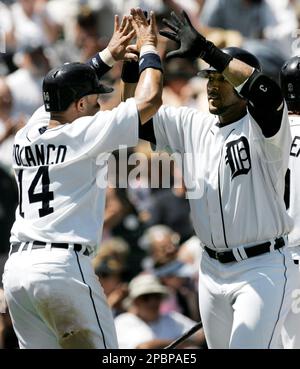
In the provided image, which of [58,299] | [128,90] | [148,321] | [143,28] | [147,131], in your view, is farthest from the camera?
[148,321]

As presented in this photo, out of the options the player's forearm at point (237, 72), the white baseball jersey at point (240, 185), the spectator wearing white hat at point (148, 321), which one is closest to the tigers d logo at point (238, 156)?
the white baseball jersey at point (240, 185)

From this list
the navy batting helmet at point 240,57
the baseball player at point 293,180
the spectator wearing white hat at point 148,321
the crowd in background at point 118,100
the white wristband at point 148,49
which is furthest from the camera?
the crowd in background at point 118,100

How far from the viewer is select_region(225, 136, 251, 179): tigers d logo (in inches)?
266

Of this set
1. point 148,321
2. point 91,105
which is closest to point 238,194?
point 91,105

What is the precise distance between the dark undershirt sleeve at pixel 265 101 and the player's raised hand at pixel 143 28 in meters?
0.73

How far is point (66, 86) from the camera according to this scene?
267 inches

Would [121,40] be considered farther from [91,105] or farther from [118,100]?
[118,100]

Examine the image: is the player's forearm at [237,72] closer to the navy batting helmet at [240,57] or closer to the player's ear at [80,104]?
the navy batting helmet at [240,57]

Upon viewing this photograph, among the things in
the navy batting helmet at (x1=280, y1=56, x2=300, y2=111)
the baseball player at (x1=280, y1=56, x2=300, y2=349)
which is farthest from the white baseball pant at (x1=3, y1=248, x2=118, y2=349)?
the navy batting helmet at (x1=280, y1=56, x2=300, y2=111)

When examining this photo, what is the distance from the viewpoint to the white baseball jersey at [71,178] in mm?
6602

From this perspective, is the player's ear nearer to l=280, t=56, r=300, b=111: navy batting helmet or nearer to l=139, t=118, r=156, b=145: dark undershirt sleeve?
l=139, t=118, r=156, b=145: dark undershirt sleeve

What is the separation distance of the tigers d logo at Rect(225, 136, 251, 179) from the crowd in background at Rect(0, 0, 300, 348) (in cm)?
261

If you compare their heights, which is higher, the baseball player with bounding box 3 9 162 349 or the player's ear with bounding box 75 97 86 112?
the player's ear with bounding box 75 97 86 112

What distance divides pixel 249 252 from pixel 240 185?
0.39 meters
